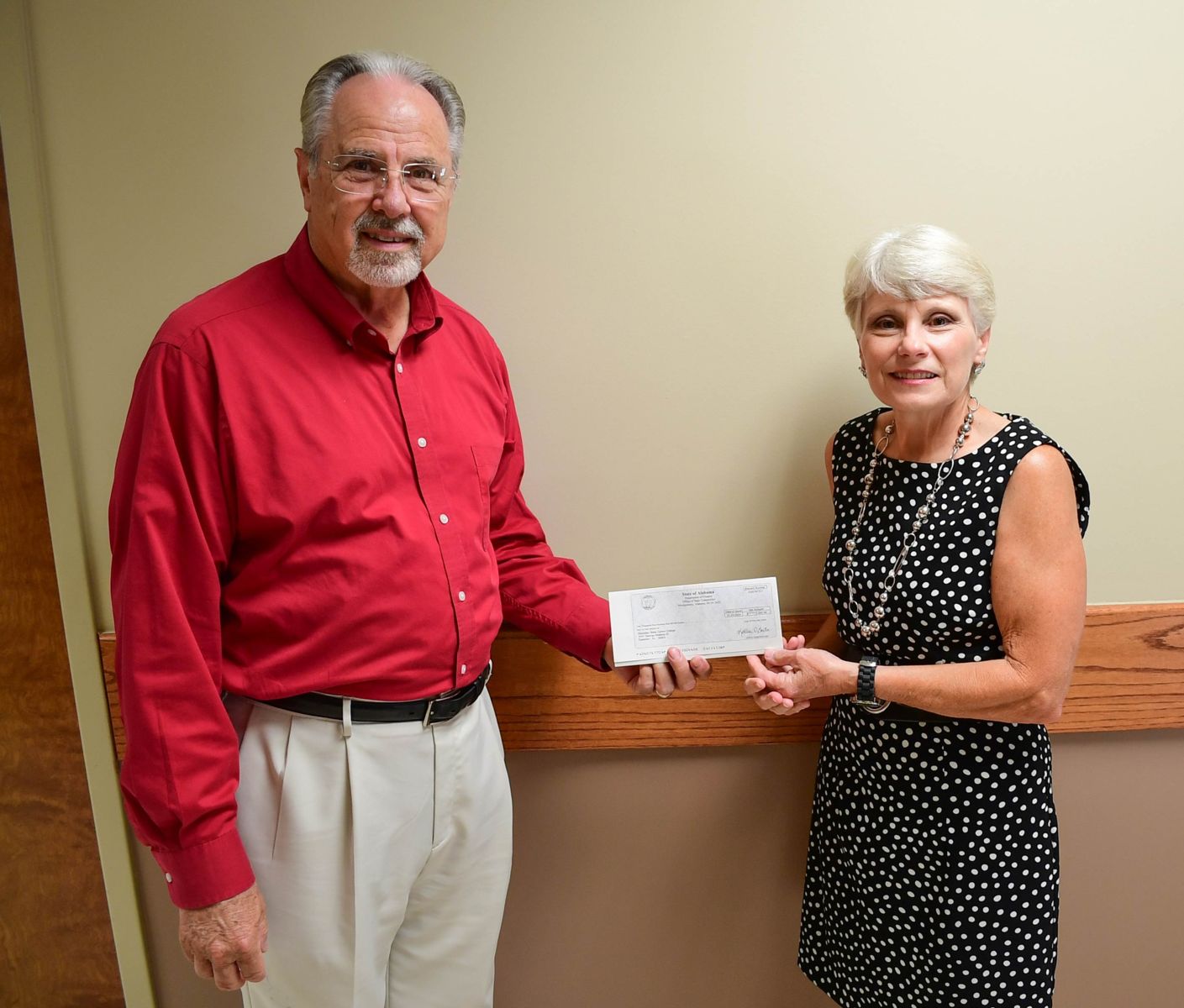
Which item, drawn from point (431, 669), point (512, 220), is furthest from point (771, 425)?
point (431, 669)

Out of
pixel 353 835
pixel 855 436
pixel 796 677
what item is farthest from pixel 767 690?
pixel 353 835

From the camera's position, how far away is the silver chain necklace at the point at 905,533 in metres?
1.35

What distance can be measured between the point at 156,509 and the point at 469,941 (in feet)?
3.00

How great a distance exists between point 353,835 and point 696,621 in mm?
622

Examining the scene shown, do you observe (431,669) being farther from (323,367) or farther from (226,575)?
(323,367)

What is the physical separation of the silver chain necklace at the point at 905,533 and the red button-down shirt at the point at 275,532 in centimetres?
58

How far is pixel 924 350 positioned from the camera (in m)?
1.30

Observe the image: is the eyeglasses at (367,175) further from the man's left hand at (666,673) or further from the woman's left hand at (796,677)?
the woman's left hand at (796,677)

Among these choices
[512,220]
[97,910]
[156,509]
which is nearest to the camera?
[156,509]

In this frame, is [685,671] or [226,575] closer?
[226,575]

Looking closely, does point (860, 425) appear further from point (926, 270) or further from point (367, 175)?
point (367, 175)

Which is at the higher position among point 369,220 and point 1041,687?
point 369,220

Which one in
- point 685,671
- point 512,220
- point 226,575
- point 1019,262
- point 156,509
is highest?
point 512,220

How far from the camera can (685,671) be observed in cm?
145
